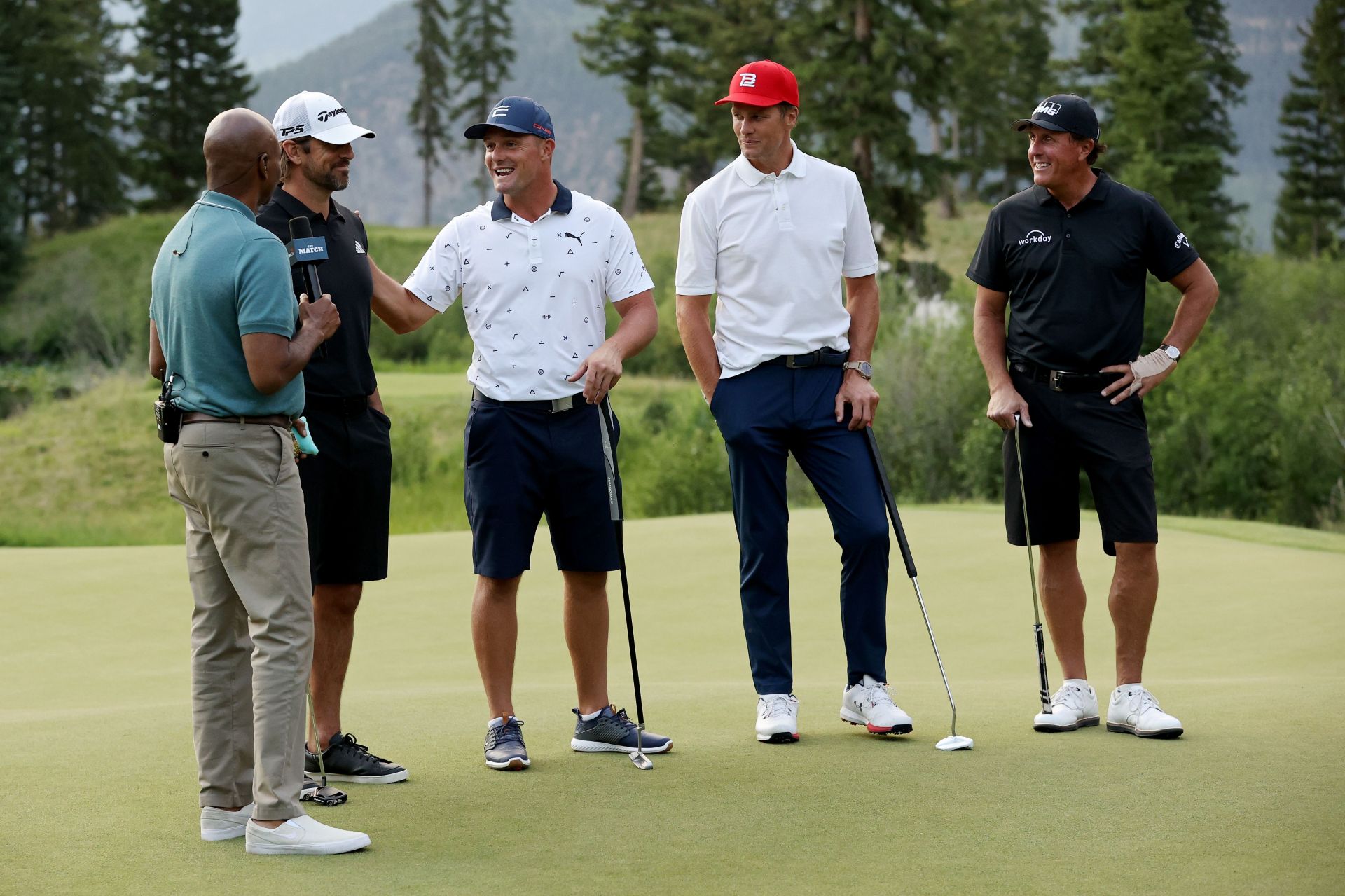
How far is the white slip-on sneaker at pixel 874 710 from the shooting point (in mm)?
4664

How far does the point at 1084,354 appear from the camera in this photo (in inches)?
191

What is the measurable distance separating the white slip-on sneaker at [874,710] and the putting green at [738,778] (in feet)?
0.18

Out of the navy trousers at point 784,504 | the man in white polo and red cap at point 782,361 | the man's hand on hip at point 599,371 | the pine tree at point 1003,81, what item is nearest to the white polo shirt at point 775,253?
the man in white polo and red cap at point 782,361

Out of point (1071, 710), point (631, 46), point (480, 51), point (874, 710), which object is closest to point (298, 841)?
point (874, 710)

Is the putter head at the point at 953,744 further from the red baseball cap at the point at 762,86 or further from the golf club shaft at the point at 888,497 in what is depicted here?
the red baseball cap at the point at 762,86

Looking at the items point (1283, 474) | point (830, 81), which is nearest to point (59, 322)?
point (830, 81)

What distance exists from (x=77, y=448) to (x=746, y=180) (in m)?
24.6

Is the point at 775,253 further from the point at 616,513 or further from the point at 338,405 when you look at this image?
the point at 338,405

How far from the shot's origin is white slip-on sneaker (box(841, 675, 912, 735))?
4664mm

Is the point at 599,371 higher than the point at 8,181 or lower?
lower

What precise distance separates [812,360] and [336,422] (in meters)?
1.54

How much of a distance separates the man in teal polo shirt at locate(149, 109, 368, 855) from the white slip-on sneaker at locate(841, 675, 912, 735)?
181 centimetres

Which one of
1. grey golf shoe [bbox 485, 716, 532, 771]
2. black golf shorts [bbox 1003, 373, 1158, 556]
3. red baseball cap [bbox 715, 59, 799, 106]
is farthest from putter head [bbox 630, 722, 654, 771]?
red baseball cap [bbox 715, 59, 799, 106]

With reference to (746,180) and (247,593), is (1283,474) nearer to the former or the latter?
(746,180)
